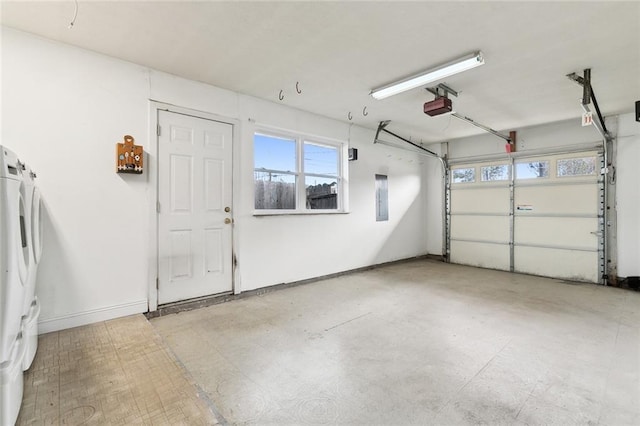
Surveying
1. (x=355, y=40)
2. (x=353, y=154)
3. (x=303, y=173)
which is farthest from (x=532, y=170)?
(x=355, y=40)

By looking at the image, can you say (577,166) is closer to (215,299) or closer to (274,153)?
(274,153)

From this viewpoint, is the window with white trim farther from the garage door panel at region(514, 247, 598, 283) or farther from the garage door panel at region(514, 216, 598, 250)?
the garage door panel at region(514, 247, 598, 283)

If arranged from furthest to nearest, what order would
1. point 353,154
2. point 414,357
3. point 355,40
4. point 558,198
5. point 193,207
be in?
point 558,198 → point 353,154 → point 193,207 → point 355,40 → point 414,357

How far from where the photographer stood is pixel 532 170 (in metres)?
5.68

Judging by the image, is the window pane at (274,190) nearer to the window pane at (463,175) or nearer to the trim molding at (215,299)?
the trim molding at (215,299)

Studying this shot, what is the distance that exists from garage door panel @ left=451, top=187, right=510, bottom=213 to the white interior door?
5.18 metres

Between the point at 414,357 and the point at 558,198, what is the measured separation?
4.85 metres

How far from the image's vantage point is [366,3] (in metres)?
2.23

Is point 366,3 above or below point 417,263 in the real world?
above

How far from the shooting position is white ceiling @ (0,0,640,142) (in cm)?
231

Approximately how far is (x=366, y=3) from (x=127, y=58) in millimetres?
2474

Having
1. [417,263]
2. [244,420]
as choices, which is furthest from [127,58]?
[417,263]

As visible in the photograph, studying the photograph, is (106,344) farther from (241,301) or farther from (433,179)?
(433,179)

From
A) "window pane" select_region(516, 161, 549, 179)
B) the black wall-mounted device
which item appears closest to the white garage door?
"window pane" select_region(516, 161, 549, 179)
